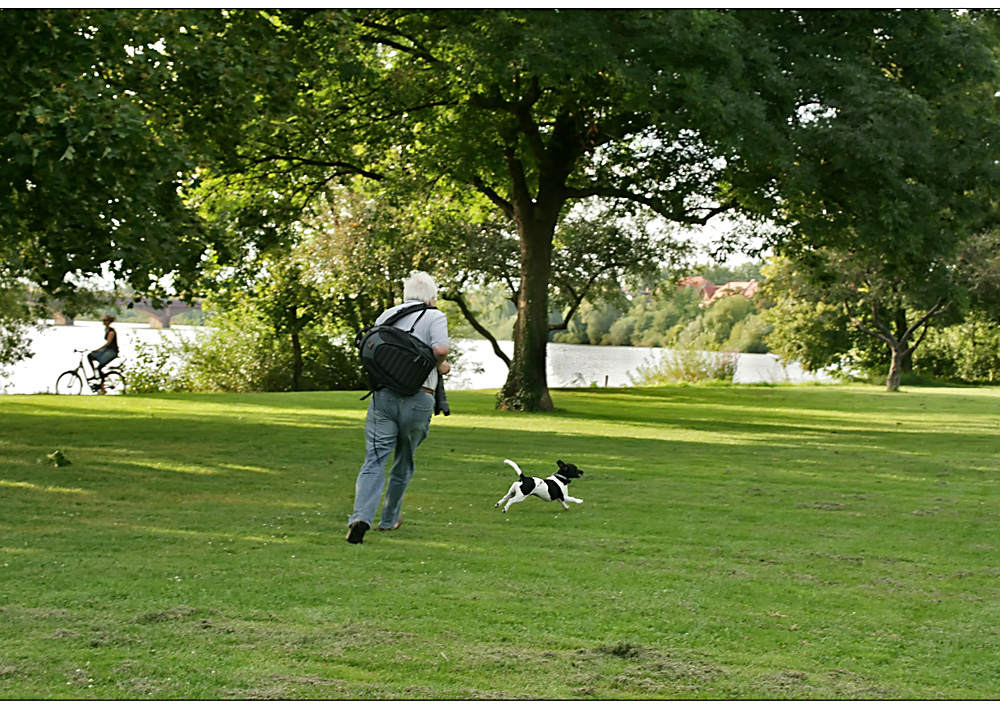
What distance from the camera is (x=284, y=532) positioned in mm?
8031

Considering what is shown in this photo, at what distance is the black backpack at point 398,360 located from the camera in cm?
754

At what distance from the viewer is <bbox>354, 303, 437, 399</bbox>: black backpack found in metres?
7.54

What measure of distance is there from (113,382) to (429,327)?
26.4 metres

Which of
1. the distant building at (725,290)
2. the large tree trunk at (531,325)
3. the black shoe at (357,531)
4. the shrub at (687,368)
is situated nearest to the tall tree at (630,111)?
the large tree trunk at (531,325)

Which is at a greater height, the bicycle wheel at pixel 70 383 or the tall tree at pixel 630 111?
the tall tree at pixel 630 111

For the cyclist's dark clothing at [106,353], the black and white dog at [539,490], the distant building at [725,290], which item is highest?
the distant building at [725,290]

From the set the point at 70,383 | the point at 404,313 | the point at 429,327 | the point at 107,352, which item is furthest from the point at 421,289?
the point at 70,383

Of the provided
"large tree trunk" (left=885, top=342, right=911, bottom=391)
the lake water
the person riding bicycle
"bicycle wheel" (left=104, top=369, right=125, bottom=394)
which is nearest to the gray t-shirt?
the person riding bicycle

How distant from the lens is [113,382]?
3134cm

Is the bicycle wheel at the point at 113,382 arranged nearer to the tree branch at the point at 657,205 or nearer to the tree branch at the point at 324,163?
the tree branch at the point at 324,163

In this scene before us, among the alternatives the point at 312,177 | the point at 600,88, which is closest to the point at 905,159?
the point at 600,88

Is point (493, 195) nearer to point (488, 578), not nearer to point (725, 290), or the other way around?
point (488, 578)

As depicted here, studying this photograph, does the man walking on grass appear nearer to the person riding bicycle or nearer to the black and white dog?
the black and white dog

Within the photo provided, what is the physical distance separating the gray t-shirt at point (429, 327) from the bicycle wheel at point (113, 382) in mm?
23209
